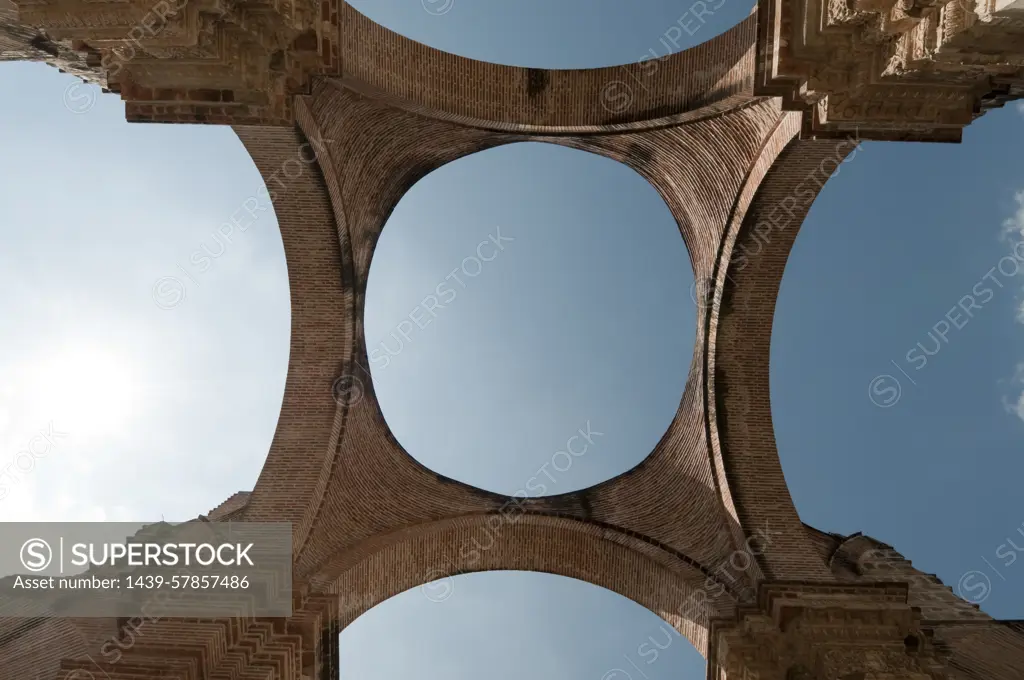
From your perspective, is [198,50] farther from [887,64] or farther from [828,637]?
[828,637]

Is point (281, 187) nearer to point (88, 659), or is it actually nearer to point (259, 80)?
point (259, 80)

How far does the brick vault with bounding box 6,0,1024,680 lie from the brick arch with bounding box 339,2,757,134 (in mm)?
30

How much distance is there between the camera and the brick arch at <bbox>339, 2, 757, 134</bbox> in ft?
24.3

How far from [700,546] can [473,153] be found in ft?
20.0

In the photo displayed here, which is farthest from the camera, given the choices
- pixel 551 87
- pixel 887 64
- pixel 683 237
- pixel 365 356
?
pixel 683 237

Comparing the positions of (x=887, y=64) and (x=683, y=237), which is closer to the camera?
(x=887, y=64)

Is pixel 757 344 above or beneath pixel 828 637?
above

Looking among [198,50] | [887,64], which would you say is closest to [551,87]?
[887,64]

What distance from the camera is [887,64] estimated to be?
15.4 feet

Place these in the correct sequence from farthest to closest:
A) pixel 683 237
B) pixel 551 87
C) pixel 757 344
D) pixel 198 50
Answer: pixel 683 237 → pixel 757 344 → pixel 551 87 → pixel 198 50

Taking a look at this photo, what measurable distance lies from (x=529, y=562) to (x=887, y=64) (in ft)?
Answer: 24.7

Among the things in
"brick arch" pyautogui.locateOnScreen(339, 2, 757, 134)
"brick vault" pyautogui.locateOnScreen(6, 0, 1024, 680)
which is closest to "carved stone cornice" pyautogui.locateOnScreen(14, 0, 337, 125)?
"brick vault" pyautogui.locateOnScreen(6, 0, 1024, 680)

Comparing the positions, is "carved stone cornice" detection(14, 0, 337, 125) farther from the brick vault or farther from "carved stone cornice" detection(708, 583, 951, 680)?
"carved stone cornice" detection(708, 583, 951, 680)

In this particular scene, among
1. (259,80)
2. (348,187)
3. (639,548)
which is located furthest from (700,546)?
(259,80)
